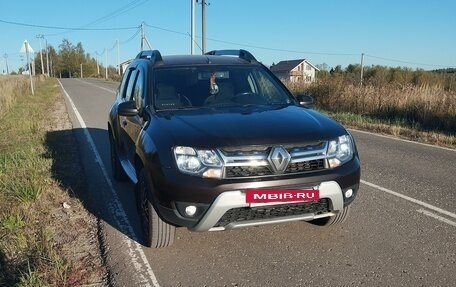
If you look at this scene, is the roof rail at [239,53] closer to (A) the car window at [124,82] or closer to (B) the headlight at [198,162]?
(A) the car window at [124,82]

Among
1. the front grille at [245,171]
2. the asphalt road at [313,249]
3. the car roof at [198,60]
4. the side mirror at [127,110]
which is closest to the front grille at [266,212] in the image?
the front grille at [245,171]

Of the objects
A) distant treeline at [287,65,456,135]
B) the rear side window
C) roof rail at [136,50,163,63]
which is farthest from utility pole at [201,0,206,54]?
roof rail at [136,50,163,63]

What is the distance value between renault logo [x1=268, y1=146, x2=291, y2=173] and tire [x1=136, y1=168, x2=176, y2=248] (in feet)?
3.45

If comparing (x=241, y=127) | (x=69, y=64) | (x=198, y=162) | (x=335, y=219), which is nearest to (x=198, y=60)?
(x=241, y=127)

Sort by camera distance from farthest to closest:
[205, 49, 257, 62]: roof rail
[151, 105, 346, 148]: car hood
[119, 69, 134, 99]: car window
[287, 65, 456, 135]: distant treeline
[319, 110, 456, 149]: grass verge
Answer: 1. [287, 65, 456, 135]: distant treeline
2. [319, 110, 456, 149]: grass verge
3. [119, 69, 134, 99]: car window
4. [205, 49, 257, 62]: roof rail
5. [151, 105, 346, 148]: car hood

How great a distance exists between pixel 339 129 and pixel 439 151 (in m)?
5.77

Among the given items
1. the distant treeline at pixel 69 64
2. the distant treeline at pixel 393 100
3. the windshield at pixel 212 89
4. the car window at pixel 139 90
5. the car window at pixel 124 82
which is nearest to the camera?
the windshield at pixel 212 89

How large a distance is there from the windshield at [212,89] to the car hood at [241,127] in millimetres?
291

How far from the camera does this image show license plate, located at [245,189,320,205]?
143 inches

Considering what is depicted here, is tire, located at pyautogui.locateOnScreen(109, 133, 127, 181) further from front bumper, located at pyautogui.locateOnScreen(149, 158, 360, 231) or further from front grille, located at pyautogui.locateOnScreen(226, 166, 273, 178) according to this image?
front grille, located at pyautogui.locateOnScreen(226, 166, 273, 178)

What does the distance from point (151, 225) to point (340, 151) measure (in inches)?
70.2

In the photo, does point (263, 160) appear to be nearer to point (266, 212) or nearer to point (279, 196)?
point (279, 196)

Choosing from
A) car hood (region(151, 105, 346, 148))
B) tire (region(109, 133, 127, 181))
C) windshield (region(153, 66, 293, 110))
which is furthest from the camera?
tire (region(109, 133, 127, 181))

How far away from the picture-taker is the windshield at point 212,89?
4.85 meters
